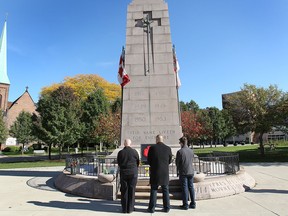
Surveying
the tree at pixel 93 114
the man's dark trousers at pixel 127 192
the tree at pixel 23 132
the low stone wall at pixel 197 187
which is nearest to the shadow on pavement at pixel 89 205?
the man's dark trousers at pixel 127 192

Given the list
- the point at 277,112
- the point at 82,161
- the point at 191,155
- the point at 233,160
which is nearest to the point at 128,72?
the point at 82,161

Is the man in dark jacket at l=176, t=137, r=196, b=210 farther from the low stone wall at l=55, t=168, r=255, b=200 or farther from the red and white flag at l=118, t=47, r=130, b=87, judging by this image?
the red and white flag at l=118, t=47, r=130, b=87

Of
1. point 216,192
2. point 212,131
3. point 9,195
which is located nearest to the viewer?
point 216,192

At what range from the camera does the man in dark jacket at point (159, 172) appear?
663 centimetres

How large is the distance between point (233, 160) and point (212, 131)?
193ft

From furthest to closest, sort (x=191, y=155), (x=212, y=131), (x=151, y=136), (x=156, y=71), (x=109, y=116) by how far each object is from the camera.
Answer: (x=212, y=131) < (x=109, y=116) < (x=156, y=71) < (x=151, y=136) < (x=191, y=155)

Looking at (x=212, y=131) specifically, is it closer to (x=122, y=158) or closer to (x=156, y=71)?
(x=156, y=71)

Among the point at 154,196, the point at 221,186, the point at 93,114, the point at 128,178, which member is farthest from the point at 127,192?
the point at 93,114

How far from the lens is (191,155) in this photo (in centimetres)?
732

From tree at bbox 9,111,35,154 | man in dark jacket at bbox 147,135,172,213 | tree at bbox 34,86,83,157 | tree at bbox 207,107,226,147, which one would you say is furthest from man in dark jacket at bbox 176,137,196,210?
tree at bbox 207,107,226,147

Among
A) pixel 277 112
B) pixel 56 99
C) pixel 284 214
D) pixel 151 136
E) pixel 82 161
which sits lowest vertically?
pixel 284 214

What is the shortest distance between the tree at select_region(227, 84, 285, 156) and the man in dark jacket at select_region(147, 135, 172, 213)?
21751mm

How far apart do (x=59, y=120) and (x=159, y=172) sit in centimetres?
2511

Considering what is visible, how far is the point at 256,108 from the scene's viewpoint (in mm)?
25984
